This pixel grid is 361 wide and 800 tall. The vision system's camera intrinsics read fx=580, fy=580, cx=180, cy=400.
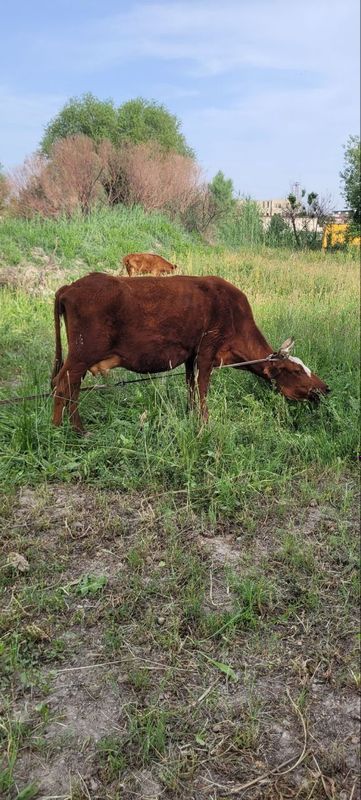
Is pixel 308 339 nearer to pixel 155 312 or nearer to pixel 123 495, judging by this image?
pixel 155 312

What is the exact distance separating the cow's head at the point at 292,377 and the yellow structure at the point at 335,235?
5931 mm

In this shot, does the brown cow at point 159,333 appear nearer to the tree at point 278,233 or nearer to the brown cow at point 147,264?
the brown cow at point 147,264

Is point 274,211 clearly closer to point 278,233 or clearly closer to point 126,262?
point 278,233

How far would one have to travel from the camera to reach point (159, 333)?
3928 mm

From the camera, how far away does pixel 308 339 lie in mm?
6148

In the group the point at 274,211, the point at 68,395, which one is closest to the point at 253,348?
the point at 68,395

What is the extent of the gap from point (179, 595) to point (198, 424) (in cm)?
149

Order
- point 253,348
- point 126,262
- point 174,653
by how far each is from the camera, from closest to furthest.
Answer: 1. point 174,653
2. point 253,348
3. point 126,262

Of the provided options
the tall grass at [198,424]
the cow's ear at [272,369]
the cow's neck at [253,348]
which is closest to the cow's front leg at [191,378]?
the tall grass at [198,424]

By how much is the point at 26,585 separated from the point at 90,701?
2.42 feet

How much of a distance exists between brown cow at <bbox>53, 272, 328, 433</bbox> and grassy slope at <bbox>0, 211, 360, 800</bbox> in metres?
0.26

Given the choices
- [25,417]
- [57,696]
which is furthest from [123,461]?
[57,696]

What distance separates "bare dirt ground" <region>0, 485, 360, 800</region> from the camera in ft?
6.15

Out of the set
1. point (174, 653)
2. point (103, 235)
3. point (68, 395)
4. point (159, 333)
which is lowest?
point (174, 653)
